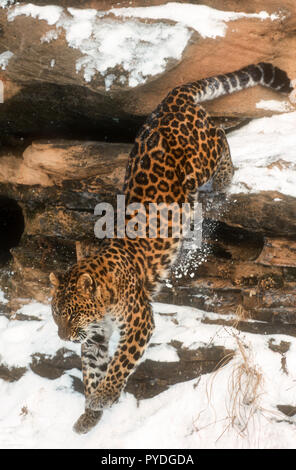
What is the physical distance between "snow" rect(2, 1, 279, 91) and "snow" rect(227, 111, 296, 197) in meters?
1.62

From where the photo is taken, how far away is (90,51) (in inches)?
299

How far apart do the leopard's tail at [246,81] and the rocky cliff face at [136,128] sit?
0.17 metres

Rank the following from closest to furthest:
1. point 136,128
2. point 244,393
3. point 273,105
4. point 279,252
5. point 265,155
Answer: point 244,393, point 279,252, point 265,155, point 273,105, point 136,128

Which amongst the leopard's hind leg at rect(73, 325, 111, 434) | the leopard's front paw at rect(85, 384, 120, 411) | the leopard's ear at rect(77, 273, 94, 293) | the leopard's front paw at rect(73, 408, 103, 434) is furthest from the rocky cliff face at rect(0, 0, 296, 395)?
the leopard's ear at rect(77, 273, 94, 293)

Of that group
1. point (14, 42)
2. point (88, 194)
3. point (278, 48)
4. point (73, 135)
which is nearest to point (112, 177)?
point (88, 194)

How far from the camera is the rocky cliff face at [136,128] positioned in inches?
297

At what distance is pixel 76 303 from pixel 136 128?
3602mm

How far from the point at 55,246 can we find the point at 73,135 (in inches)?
69.2

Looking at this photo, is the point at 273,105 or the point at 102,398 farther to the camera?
the point at 273,105

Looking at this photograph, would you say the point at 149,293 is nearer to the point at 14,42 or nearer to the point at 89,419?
the point at 89,419

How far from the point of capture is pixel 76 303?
5906 mm

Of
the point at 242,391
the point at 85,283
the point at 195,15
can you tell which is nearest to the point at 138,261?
the point at 85,283

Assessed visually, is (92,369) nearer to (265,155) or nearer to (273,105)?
(265,155)

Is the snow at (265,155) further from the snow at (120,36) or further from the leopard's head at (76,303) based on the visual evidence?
the leopard's head at (76,303)
